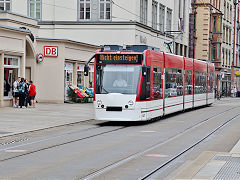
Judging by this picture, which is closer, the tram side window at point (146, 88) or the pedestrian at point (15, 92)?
the tram side window at point (146, 88)

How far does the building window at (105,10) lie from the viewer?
159ft

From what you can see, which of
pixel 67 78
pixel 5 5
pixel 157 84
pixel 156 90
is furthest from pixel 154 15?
pixel 156 90

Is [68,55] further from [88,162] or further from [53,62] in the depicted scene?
[88,162]

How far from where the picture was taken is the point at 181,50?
65312 millimetres

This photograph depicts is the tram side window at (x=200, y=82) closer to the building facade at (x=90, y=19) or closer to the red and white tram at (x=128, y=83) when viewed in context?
the red and white tram at (x=128, y=83)

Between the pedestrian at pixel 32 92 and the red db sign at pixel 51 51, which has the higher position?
the red db sign at pixel 51 51

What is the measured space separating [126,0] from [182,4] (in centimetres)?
1835

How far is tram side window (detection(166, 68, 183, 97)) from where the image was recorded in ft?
84.9

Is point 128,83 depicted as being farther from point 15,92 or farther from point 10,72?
point 10,72

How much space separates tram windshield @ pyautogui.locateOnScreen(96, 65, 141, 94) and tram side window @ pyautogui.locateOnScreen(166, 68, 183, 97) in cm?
507

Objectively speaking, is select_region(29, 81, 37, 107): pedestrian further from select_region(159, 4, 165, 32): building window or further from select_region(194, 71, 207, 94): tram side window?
select_region(159, 4, 165, 32): building window

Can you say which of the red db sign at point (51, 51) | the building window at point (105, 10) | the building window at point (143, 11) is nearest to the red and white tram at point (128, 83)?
the red db sign at point (51, 51)

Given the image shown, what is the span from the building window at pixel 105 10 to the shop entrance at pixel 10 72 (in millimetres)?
17667

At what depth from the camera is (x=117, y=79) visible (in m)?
20.9
